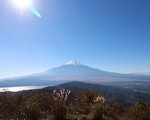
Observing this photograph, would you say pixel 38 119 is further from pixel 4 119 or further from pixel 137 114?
pixel 137 114

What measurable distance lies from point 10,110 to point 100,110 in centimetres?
609

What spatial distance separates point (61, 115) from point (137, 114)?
5.03m

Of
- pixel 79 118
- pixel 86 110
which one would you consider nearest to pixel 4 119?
pixel 79 118

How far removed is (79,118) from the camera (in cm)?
1343

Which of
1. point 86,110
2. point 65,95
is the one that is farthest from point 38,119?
point 86,110

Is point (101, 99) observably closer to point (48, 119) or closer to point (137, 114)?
point (137, 114)

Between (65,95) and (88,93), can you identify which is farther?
(88,93)

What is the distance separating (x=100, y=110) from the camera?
45.6 feet

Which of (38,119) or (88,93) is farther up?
(88,93)

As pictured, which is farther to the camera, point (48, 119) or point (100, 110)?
point (100, 110)

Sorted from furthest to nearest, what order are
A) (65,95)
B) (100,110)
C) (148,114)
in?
(65,95), (148,114), (100,110)

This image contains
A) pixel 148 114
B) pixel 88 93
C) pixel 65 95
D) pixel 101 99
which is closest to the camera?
pixel 148 114

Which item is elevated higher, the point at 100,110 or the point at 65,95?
the point at 65,95

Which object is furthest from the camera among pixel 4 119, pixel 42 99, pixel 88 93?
pixel 88 93
